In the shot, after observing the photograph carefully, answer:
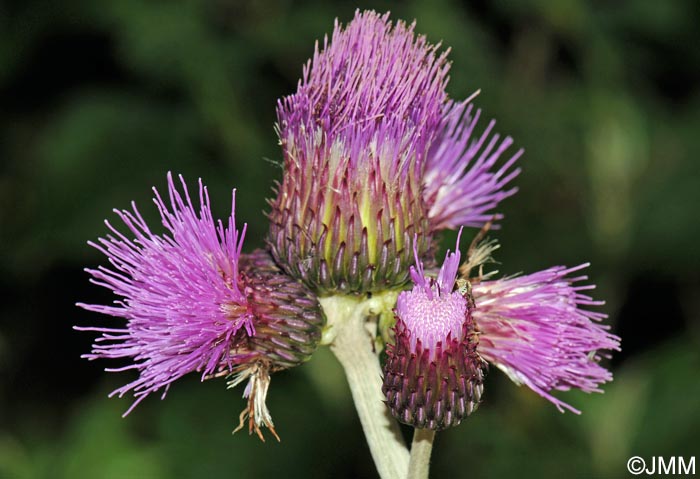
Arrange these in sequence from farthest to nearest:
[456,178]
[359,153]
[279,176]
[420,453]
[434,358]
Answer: [279,176]
[456,178]
[359,153]
[420,453]
[434,358]

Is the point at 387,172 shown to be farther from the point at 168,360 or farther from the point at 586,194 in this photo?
the point at 586,194

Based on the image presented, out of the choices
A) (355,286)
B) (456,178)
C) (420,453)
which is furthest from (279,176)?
(420,453)

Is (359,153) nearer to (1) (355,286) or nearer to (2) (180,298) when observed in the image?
(1) (355,286)

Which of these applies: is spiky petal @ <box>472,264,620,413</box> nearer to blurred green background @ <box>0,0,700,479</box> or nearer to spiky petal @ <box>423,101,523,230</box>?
spiky petal @ <box>423,101,523,230</box>

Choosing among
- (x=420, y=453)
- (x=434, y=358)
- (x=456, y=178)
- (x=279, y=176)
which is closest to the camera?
(x=434, y=358)

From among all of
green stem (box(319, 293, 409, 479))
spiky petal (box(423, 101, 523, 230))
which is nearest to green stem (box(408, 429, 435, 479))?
green stem (box(319, 293, 409, 479))

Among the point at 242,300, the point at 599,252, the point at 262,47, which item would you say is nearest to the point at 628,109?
the point at 599,252
